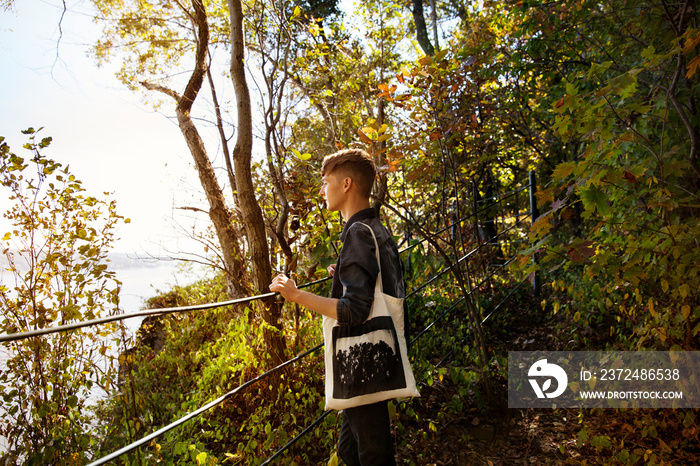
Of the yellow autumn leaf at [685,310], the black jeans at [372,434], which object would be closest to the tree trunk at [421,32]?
the yellow autumn leaf at [685,310]

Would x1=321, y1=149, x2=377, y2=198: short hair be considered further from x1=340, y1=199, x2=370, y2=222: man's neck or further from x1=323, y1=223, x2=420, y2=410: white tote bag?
x1=323, y1=223, x2=420, y2=410: white tote bag

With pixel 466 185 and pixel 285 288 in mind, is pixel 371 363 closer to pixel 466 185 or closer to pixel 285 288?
pixel 285 288

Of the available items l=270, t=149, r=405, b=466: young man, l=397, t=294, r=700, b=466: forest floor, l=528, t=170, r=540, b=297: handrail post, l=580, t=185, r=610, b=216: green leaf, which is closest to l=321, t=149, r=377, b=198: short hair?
l=270, t=149, r=405, b=466: young man

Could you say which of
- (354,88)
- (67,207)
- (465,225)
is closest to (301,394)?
(67,207)

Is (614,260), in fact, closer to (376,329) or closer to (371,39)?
(376,329)

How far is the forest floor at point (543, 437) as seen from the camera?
2227 mm

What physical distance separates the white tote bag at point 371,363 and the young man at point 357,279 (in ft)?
0.19

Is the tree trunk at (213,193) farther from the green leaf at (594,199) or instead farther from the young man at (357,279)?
the green leaf at (594,199)

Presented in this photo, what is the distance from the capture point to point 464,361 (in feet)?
11.9

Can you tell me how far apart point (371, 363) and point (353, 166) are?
793 mm

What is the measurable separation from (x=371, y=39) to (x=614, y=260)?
20.4 ft

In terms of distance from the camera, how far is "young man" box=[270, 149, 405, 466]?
4.54ft

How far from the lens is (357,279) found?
1.40 metres

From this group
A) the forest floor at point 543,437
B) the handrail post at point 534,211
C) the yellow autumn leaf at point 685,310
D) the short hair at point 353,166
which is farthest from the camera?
the handrail post at point 534,211
